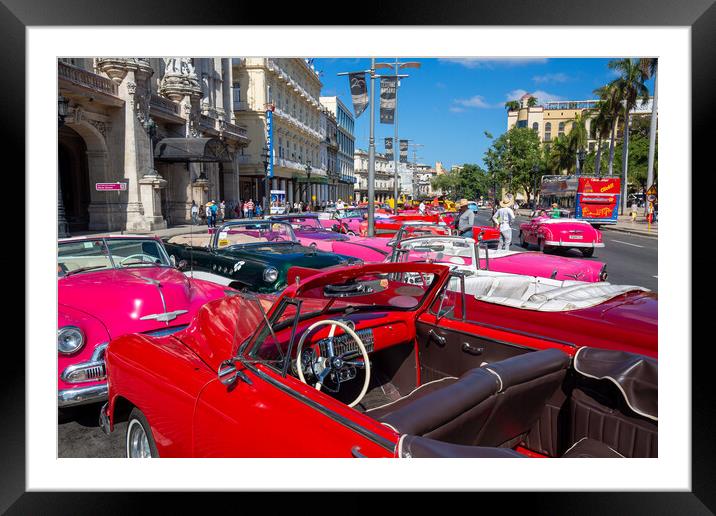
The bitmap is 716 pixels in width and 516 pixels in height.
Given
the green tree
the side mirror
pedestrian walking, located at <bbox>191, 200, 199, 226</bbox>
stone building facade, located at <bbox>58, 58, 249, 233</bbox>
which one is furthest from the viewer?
the green tree

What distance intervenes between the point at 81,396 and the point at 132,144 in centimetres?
1736

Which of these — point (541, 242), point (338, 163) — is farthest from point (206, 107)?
point (338, 163)

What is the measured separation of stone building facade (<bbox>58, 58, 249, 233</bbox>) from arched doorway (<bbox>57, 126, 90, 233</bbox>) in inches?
1.5

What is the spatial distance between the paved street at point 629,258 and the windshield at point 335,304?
7.45 meters

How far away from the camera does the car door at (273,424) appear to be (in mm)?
1844

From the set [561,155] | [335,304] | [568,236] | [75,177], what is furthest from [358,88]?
[561,155]

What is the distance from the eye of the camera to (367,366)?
2.61 m

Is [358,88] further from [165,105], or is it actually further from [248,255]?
[165,105]

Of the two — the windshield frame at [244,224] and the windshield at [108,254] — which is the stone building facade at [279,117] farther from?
the windshield at [108,254]

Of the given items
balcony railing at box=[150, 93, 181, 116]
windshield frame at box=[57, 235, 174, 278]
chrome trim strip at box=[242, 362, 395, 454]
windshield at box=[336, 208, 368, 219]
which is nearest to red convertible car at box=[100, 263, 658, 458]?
chrome trim strip at box=[242, 362, 395, 454]

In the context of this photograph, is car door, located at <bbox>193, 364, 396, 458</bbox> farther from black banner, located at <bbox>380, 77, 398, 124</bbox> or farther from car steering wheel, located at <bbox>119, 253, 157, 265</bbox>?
black banner, located at <bbox>380, 77, 398, 124</bbox>

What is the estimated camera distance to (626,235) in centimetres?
2009

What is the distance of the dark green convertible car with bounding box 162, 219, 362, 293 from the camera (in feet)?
22.1
